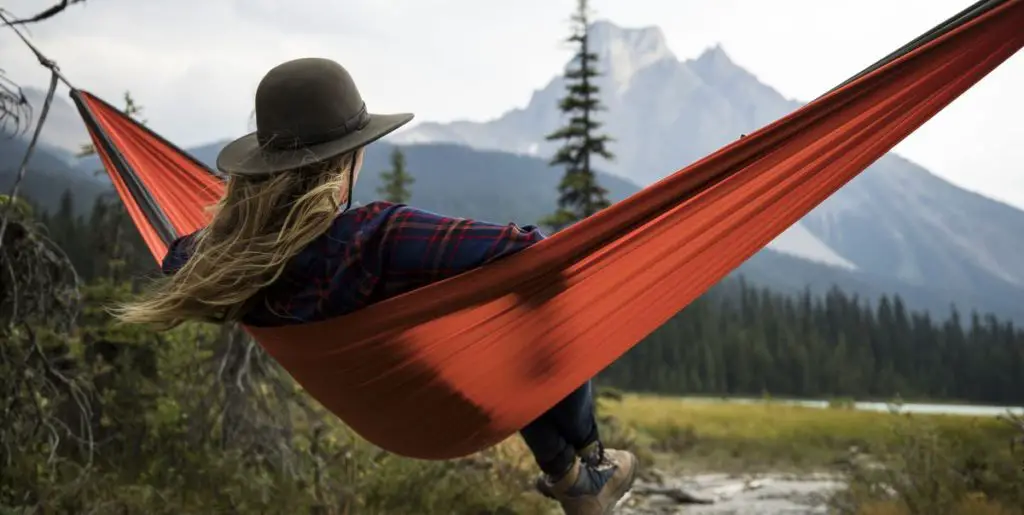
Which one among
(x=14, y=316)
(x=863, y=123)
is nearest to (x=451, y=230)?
(x=863, y=123)

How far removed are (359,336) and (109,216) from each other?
905cm

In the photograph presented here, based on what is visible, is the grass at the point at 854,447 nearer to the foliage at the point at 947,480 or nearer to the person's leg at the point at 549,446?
the foliage at the point at 947,480

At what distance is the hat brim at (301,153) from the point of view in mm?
1338

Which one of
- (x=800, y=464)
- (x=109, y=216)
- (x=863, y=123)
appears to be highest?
(x=863, y=123)

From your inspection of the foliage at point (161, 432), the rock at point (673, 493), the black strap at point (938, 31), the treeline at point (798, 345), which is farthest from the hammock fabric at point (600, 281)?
the treeline at point (798, 345)

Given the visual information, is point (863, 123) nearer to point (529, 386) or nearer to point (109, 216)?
point (529, 386)

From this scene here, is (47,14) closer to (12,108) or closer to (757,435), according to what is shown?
(12,108)

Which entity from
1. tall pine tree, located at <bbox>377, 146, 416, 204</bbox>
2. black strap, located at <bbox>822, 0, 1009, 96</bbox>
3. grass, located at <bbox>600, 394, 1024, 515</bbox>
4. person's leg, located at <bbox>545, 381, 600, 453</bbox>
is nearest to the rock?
grass, located at <bbox>600, 394, 1024, 515</bbox>

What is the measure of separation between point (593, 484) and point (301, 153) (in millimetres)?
1037

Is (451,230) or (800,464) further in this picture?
(800,464)

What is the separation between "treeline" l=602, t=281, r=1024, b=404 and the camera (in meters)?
9.30

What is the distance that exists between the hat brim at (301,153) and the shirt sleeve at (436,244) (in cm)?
14

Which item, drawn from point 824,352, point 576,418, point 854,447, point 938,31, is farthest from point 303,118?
point 824,352

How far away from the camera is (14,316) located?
265 cm
